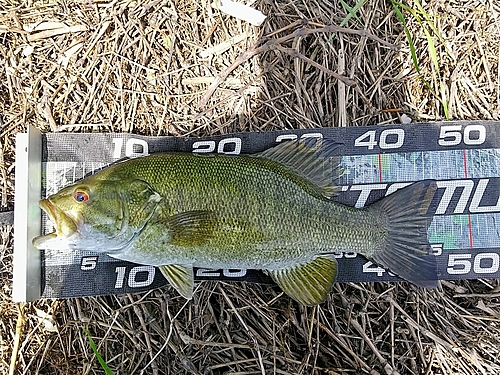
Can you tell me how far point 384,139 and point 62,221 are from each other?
2309mm

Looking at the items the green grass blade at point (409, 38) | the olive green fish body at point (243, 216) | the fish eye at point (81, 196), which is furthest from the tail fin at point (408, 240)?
the fish eye at point (81, 196)

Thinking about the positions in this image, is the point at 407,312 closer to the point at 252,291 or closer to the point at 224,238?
the point at 252,291

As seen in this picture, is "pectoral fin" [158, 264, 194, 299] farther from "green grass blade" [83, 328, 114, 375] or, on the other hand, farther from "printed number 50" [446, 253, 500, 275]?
"printed number 50" [446, 253, 500, 275]

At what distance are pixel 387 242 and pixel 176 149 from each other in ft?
5.43

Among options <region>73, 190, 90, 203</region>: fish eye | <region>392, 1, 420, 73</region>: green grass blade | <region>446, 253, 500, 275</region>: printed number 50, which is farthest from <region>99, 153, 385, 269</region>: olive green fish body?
<region>392, 1, 420, 73</region>: green grass blade

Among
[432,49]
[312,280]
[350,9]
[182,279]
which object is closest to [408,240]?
[312,280]

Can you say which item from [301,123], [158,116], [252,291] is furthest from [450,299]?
[158,116]

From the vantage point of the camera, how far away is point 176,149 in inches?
138

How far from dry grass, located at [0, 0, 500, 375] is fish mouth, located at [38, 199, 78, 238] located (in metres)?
0.88

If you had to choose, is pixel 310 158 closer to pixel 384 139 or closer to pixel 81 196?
pixel 384 139

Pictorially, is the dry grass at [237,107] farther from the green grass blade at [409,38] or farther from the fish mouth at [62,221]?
the fish mouth at [62,221]

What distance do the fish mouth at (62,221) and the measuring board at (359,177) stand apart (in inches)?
26.8

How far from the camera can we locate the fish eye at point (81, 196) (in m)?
2.82

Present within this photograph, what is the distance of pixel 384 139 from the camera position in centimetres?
352
